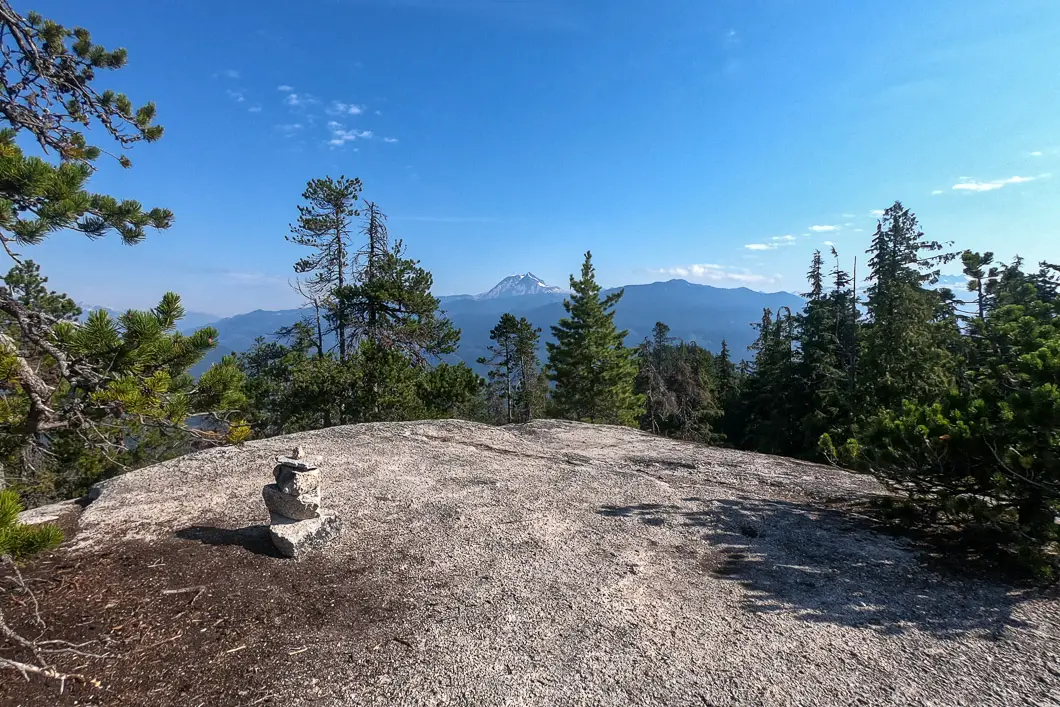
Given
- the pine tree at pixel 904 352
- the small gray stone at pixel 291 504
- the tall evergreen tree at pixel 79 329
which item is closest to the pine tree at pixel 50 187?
the tall evergreen tree at pixel 79 329

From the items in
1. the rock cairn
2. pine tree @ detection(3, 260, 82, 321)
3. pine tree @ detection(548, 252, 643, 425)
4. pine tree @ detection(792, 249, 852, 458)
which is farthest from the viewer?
pine tree @ detection(548, 252, 643, 425)

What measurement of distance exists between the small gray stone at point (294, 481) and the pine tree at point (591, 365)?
19.9 meters

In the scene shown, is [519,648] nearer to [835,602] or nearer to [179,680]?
[179,680]

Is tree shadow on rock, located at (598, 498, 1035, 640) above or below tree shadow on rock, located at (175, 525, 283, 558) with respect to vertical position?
below

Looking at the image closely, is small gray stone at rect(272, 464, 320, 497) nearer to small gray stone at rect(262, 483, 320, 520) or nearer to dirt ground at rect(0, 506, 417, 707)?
small gray stone at rect(262, 483, 320, 520)

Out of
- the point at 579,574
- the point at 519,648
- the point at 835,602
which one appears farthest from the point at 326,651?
the point at 835,602

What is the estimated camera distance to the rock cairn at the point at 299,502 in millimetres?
5457

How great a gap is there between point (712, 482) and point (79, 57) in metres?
9.83

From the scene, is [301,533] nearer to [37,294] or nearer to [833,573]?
[833,573]

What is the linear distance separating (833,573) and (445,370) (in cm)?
1272

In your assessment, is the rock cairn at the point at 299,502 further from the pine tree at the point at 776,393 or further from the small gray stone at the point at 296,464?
the pine tree at the point at 776,393

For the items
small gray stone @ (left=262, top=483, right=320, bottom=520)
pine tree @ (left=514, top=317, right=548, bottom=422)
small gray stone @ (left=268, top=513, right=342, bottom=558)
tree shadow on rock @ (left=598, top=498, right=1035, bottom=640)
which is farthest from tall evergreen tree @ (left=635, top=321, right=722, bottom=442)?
small gray stone @ (left=262, top=483, right=320, bottom=520)

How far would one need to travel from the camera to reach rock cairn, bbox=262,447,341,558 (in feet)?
17.9

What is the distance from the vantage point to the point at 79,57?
486cm
